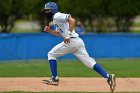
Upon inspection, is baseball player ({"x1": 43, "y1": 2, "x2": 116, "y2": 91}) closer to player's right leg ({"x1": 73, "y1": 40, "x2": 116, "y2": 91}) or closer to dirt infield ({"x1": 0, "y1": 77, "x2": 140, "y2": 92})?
player's right leg ({"x1": 73, "y1": 40, "x2": 116, "y2": 91})

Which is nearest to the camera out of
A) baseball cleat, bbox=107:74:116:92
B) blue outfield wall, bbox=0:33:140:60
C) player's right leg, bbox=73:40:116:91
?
baseball cleat, bbox=107:74:116:92

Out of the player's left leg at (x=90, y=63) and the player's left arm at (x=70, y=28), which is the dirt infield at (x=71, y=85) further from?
the player's left arm at (x=70, y=28)

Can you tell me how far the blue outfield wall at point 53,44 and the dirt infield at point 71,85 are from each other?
7.84m

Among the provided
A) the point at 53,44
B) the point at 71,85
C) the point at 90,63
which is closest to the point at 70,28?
the point at 90,63

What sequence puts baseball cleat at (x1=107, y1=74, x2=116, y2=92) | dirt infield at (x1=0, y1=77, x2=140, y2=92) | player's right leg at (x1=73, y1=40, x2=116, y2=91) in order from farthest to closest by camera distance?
dirt infield at (x1=0, y1=77, x2=140, y2=92) → player's right leg at (x1=73, y1=40, x2=116, y2=91) → baseball cleat at (x1=107, y1=74, x2=116, y2=92)

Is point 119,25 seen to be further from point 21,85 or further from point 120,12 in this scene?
point 21,85

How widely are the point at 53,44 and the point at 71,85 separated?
10.4 meters

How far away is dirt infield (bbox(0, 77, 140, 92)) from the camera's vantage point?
11441 millimetres

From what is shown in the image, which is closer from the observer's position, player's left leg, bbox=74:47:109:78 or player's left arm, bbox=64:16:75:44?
player's left arm, bbox=64:16:75:44

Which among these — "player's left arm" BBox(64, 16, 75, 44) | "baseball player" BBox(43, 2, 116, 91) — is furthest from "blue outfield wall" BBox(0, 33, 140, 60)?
"player's left arm" BBox(64, 16, 75, 44)

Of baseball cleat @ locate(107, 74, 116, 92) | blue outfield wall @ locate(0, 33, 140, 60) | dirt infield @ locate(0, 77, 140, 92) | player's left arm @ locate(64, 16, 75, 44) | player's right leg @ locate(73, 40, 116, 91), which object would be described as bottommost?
blue outfield wall @ locate(0, 33, 140, 60)

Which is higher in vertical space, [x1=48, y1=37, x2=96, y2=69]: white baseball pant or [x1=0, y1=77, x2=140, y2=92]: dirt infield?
[x1=48, y1=37, x2=96, y2=69]: white baseball pant

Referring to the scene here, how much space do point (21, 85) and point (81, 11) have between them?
19971mm

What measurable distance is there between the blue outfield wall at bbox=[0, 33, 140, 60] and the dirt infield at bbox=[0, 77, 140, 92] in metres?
7.84
